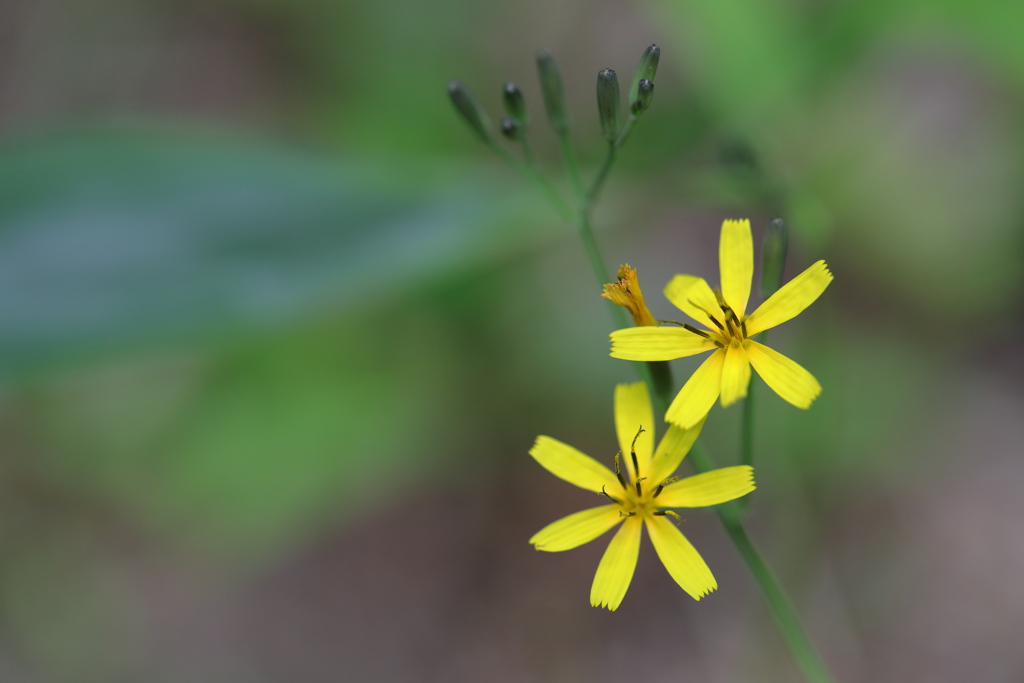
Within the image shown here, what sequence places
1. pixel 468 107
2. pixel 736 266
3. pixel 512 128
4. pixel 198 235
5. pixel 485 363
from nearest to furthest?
1. pixel 736 266
2. pixel 512 128
3. pixel 468 107
4. pixel 198 235
5. pixel 485 363

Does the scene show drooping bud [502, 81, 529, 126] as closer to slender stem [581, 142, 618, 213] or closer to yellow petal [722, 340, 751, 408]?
slender stem [581, 142, 618, 213]

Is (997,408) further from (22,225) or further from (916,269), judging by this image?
(22,225)

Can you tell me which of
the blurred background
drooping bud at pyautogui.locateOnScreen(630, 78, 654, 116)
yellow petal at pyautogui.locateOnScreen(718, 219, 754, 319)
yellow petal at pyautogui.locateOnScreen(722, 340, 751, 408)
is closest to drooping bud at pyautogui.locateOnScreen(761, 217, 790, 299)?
yellow petal at pyautogui.locateOnScreen(718, 219, 754, 319)

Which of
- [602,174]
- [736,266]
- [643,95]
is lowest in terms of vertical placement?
[736,266]

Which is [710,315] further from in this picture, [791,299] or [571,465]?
[571,465]

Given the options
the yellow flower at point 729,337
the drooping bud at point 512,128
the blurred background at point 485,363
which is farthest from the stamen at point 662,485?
the blurred background at point 485,363

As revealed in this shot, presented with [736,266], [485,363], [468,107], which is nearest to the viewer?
[736,266]

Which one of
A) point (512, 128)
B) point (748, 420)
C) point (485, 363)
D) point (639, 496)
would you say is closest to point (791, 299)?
point (748, 420)
